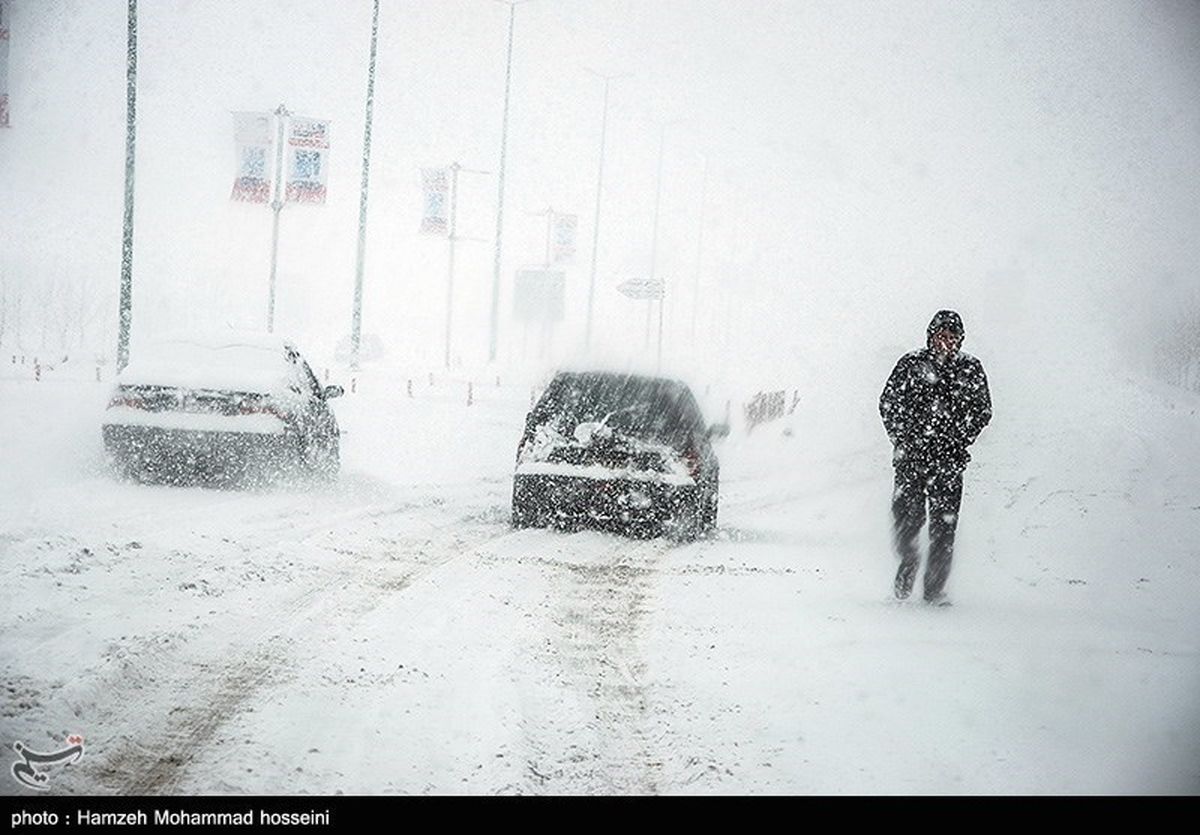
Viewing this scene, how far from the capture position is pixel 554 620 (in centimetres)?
589

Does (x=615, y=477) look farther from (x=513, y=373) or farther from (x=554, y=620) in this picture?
(x=513, y=373)

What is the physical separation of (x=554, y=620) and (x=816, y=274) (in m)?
108

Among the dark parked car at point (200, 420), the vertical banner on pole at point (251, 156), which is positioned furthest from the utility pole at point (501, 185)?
the dark parked car at point (200, 420)

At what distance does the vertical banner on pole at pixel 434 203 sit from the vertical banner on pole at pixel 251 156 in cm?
863

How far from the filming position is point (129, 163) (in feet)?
62.4

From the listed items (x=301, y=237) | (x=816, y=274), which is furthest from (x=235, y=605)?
(x=301, y=237)

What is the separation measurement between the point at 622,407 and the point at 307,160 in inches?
703

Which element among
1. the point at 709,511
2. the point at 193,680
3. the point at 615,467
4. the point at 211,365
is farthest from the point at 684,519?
the point at 211,365

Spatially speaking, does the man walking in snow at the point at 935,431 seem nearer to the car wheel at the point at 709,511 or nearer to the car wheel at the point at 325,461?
the car wheel at the point at 709,511

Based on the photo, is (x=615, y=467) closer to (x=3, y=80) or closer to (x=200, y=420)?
(x=200, y=420)

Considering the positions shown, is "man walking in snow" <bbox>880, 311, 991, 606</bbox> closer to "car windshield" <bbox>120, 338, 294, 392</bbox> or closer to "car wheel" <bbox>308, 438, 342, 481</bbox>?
"car windshield" <bbox>120, 338, 294, 392</bbox>

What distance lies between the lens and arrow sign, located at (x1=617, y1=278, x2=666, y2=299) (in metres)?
25.5

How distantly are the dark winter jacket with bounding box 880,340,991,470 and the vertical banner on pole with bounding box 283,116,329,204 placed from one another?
20.6m

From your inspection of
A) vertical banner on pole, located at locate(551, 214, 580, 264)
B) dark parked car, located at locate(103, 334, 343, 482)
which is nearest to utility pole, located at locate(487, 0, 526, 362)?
vertical banner on pole, located at locate(551, 214, 580, 264)
